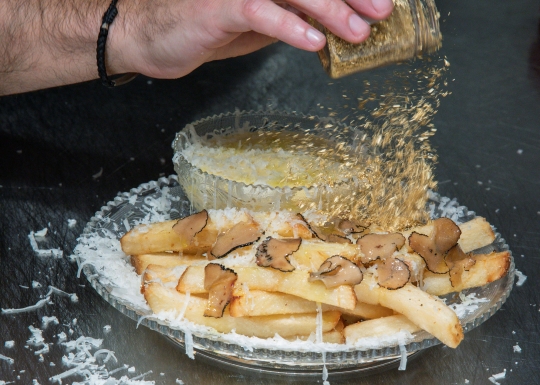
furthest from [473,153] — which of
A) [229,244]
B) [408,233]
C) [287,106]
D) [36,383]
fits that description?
[36,383]

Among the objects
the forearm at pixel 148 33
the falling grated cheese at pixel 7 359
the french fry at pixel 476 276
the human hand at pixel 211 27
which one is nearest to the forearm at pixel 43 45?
the forearm at pixel 148 33

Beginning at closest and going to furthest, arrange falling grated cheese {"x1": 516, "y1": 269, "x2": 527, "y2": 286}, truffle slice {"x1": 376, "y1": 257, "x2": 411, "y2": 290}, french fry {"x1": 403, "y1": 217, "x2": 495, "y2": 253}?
truffle slice {"x1": 376, "y1": 257, "x2": 411, "y2": 290}
french fry {"x1": 403, "y1": 217, "x2": 495, "y2": 253}
falling grated cheese {"x1": 516, "y1": 269, "x2": 527, "y2": 286}

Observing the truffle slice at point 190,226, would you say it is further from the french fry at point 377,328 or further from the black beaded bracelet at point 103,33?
the black beaded bracelet at point 103,33

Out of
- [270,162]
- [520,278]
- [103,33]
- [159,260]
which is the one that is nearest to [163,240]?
[159,260]

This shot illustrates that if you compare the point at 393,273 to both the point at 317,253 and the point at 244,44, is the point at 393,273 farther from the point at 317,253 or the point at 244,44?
the point at 244,44

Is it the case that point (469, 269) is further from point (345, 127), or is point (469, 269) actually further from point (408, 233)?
point (345, 127)

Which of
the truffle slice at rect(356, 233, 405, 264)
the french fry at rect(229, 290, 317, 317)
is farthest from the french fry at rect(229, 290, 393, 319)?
the truffle slice at rect(356, 233, 405, 264)

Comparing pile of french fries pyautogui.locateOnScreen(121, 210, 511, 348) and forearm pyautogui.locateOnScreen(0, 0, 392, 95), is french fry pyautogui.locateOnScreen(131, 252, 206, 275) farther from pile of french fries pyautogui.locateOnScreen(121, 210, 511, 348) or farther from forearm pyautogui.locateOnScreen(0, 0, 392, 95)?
forearm pyautogui.locateOnScreen(0, 0, 392, 95)
